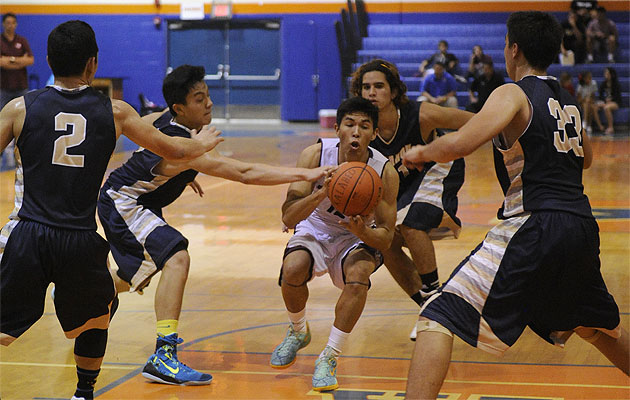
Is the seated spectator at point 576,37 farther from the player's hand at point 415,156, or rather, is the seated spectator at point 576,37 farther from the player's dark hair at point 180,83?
the player's hand at point 415,156

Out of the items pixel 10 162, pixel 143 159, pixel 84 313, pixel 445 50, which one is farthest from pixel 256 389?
pixel 445 50

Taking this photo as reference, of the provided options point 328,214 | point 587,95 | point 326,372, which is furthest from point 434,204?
point 587,95

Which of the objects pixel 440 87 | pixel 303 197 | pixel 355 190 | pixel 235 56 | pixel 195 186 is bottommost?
pixel 235 56

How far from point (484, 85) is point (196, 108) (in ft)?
45.9

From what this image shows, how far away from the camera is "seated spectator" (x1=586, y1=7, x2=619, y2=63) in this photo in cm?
2044

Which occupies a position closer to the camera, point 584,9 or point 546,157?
point 546,157

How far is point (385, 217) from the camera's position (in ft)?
14.3

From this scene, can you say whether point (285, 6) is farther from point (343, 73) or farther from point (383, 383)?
point (383, 383)

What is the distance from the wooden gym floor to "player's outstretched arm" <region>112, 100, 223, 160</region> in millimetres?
1198

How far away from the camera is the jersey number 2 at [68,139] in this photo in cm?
330

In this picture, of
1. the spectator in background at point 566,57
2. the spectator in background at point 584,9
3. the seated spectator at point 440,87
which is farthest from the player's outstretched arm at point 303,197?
the spectator in background at point 584,9

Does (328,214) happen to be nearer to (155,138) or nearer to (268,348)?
(268,348)

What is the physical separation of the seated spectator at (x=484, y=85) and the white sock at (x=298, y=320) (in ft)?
42.5

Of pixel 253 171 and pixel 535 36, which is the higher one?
pixel 535 36
